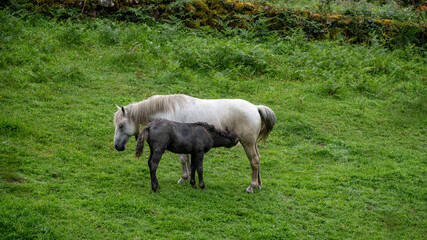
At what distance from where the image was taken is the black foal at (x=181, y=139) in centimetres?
771

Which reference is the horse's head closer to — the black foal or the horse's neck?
the horse's neck

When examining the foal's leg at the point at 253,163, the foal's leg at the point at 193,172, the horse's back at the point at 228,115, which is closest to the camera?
the foal's leg at the point at 193,172

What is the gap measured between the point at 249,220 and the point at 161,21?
40.3 feet

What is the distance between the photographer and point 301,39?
17547mm

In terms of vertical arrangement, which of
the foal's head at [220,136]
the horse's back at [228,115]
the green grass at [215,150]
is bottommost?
the green grass at [215,150]

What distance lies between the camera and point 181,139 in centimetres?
784

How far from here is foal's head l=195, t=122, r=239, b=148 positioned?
26.9 feet

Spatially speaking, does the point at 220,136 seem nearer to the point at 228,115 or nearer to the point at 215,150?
the point at 228,115

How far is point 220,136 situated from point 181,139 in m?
0.88

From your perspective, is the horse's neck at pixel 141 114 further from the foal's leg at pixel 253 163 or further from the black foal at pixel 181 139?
the foal's leg at pixel 253 163

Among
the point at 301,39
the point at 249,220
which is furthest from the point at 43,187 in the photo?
the point at 301,39

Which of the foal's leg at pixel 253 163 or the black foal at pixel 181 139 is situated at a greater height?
the black foal at pixel 181 139

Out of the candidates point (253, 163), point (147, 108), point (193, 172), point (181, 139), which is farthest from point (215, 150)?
point (181, 139)

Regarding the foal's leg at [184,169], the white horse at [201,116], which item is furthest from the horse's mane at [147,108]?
the foal's leg at [184,169]
